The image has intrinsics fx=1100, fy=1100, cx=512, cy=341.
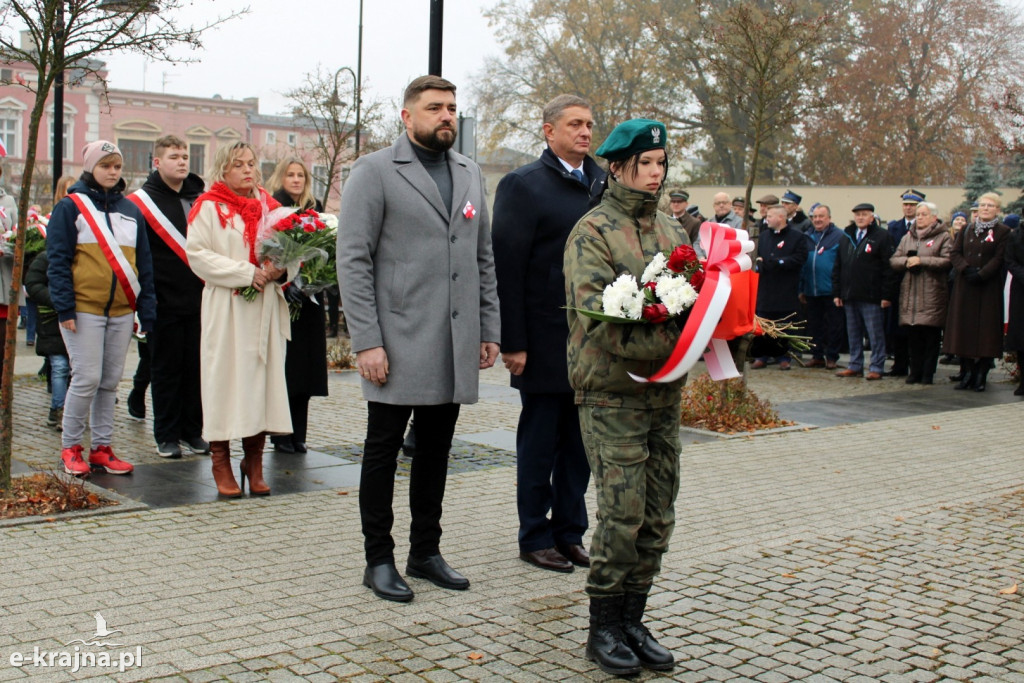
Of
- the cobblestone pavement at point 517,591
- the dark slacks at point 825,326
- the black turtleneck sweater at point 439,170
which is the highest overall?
the black turtleneck sweater at point 439,170

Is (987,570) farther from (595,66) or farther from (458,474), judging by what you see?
(595,66)

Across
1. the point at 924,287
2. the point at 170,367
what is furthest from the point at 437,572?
the point at 924,287

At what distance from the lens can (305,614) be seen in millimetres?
4812

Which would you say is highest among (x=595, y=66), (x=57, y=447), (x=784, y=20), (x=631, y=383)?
(x=595, y=66)

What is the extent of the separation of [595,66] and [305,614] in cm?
4684

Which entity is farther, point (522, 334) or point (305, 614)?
point (522, 334)

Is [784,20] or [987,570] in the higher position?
[784,20]

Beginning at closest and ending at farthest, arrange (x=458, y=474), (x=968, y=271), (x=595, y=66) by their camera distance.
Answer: (x=458, y=474)
(x=968, y=271)
(x=595, y=66)

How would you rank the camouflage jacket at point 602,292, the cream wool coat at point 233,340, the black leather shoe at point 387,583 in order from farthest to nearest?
the cream wool coat at point 233,340
the black leather shoe at point 387,583
the camouflage jacket at point 602,292

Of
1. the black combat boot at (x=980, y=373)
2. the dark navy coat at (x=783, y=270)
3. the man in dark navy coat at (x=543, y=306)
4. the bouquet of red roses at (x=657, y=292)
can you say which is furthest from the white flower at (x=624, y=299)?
the dark navy coat at (x=783, y=270)

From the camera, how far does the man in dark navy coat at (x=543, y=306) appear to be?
18.4ft

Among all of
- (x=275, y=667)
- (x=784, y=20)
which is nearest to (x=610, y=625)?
(x=275, y=667)

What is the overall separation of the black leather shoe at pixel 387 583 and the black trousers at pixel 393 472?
0.04m

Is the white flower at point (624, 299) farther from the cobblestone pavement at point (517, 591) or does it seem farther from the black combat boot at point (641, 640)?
the cobblestone pavement at point (517, 591)
